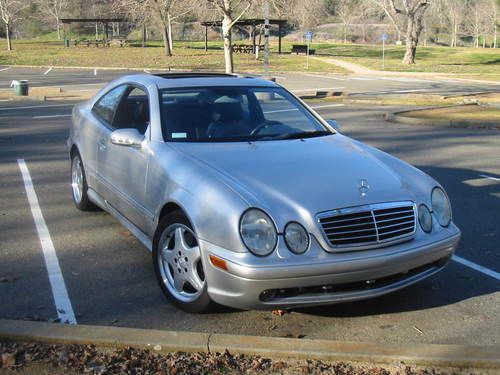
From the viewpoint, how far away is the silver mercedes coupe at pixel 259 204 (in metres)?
3.69

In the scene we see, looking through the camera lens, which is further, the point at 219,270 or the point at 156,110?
the point at 156,110

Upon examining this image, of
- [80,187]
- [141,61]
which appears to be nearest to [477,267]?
[80,187]

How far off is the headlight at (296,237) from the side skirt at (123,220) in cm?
125

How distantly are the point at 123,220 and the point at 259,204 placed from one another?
1891mm

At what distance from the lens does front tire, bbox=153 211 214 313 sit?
403 centimetres

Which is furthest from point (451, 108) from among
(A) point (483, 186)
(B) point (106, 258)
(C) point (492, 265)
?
(B) point (106, 258)

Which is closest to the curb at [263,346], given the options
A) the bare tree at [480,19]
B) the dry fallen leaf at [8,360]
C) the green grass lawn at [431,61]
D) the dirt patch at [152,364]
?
the dirt patch at [152,364]

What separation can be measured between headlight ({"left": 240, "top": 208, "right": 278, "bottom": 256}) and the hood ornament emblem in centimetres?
68

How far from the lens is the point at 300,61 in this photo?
148ft

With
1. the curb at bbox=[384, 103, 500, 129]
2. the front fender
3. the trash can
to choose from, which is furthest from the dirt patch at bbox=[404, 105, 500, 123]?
the trash can

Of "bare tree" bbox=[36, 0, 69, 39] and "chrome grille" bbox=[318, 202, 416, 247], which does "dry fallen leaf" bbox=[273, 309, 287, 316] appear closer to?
"chrome grille" bbox=[318, 202, 416, 247]

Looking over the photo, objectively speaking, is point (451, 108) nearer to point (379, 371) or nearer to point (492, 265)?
point (492, 265)

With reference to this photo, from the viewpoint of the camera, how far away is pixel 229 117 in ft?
17.1

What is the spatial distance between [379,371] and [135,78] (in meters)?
3.62
